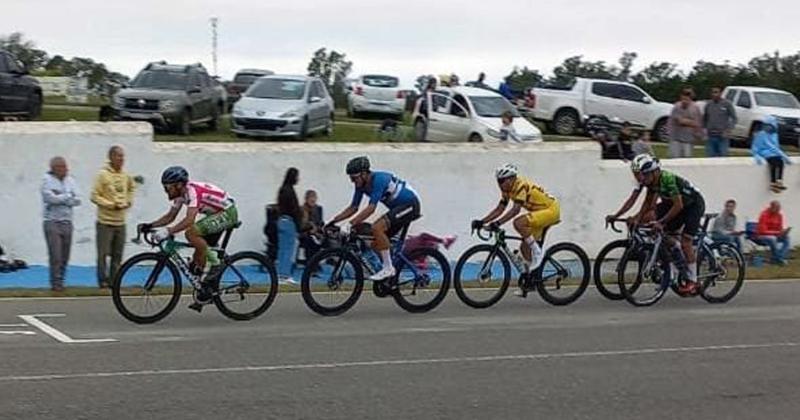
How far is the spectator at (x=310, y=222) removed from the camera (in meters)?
18.4

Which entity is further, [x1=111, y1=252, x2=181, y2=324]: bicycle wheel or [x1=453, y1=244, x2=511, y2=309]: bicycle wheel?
[x1=453, y1=244, x2=511, y2=309]: bicycle wheel

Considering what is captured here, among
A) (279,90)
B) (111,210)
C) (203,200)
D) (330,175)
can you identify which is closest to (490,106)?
(279,90)

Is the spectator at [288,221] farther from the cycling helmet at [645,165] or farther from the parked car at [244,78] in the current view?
the parked car at [244,78]

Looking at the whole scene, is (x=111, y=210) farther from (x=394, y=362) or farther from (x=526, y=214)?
(x=394, y=362)

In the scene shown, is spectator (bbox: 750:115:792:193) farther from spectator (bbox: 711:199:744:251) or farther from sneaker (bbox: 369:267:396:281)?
sneaker (bbox: 369:267:396:281)

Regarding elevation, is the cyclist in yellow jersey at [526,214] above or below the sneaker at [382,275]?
above

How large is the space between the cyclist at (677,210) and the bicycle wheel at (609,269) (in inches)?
16.5

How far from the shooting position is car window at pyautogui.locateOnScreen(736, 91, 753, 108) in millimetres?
34562

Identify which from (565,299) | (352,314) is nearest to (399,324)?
(352,314)

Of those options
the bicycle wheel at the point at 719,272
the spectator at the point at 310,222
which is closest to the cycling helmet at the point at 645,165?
the bicycle wheel at the point at 719,272

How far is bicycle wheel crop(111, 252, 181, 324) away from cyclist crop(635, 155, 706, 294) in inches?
223

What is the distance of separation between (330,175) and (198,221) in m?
7.24

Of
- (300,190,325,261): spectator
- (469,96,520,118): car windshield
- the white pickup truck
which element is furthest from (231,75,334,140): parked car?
(300,190,325,261): spectator

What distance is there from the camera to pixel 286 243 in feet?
61.9
